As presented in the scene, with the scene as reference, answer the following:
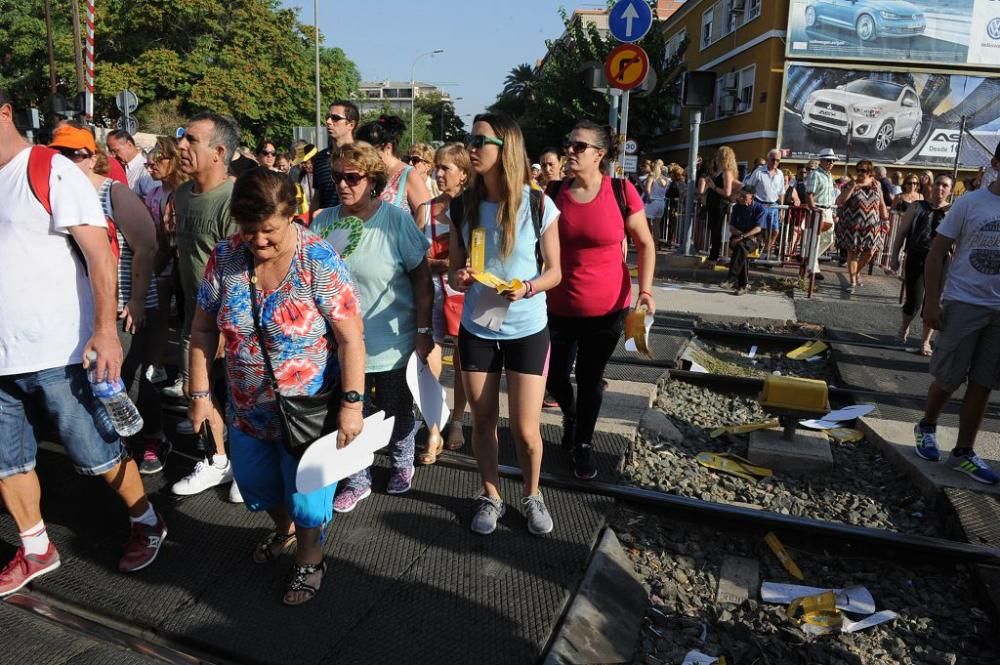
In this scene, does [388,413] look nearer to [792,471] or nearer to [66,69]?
[792,471]

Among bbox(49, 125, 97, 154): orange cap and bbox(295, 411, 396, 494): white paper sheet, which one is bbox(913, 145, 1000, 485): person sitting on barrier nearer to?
bbox(295, 411, 396, 494): white paper sheet

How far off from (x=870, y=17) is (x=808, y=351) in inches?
860

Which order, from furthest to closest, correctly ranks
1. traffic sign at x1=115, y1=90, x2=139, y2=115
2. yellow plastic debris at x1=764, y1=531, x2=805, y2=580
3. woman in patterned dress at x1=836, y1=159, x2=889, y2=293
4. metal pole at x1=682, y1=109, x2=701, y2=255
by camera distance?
traffic sign at x1=115, y1=90, x2=139, y2=115 < metal pole at x1=682, y1=109, x2=701, y2=255 < woman in patterned dress at x1=836, y1=159, x2=889, y2=293 < yellow plastic debris at x1=764, y1=531, x2=805, y2=580

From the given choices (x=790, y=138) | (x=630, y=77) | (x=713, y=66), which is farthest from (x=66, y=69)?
(x=630, y=77)

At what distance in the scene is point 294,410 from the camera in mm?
2717

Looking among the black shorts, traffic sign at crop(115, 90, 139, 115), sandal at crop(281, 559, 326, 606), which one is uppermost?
traffic sign at crop(115, 90, 139, 115)

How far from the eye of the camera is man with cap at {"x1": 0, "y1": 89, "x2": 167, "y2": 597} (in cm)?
278

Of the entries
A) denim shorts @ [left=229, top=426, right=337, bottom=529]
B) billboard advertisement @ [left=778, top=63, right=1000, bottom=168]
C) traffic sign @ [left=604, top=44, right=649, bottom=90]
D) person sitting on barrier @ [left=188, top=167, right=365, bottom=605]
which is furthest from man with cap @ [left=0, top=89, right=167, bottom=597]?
billboard advertisement @ [left=778, top=63, right=1000, bottom=168]

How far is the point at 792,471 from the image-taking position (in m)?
4.75

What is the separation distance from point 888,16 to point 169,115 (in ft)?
119

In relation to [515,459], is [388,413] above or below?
above

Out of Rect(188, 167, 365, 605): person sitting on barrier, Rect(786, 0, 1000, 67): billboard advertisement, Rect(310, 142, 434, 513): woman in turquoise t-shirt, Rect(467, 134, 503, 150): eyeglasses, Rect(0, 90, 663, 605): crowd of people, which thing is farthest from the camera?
Rect(786, 0, 1000, 67): billboard advertisement

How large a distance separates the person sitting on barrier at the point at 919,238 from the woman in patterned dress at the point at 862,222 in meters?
2.98

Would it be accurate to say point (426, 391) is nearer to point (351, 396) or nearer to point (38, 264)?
point (351, 396)
